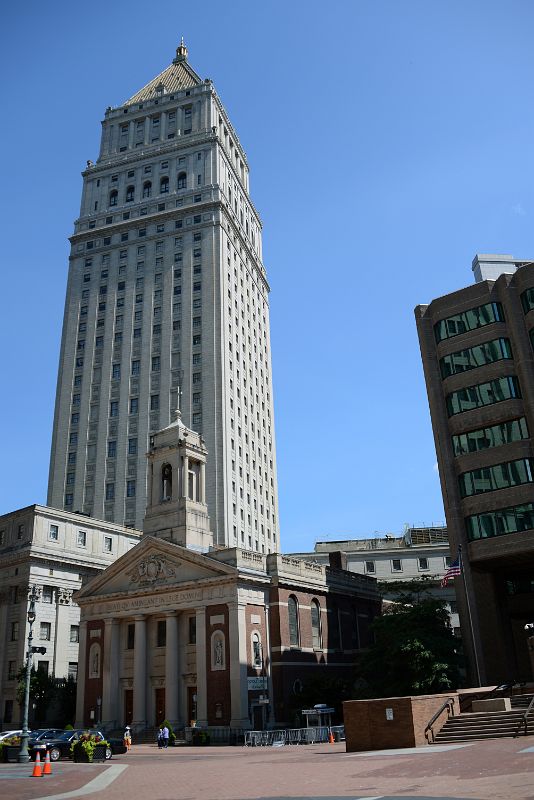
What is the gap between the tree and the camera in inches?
1857

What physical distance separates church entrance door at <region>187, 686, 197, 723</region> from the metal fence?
8736 millimetres

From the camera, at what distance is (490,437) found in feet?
169

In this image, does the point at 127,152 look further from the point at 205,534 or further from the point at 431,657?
the point at 431,657

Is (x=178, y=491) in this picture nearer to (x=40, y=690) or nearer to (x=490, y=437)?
(x=40, y=690)

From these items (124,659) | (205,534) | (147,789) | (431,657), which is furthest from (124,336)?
(147,789)

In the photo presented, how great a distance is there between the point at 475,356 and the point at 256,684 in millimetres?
28930

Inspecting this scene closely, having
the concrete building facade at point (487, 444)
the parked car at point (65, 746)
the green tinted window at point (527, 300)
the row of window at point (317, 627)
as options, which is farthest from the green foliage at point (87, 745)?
the green tinted window at point (527, 300)

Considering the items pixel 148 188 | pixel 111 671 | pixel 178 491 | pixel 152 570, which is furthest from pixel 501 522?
pixel 148 188

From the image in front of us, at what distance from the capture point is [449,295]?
56.3 m

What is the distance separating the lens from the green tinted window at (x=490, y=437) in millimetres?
50356

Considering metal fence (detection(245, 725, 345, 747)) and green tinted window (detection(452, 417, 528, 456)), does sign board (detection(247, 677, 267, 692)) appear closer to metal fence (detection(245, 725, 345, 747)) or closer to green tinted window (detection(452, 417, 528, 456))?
metal fence (detection(245, 725, 345, 747))

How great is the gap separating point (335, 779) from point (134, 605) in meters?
38.5

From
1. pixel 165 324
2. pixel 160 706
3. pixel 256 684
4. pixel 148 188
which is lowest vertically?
pixel 160 706

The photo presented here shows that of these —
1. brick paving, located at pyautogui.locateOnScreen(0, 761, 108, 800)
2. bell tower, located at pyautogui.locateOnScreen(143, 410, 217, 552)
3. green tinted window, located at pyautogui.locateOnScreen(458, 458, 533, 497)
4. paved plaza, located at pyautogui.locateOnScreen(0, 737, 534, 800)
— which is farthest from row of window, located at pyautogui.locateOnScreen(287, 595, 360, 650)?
brick paving, located at pyautogui.locateOnScreen(0, 761, 108, 800)
